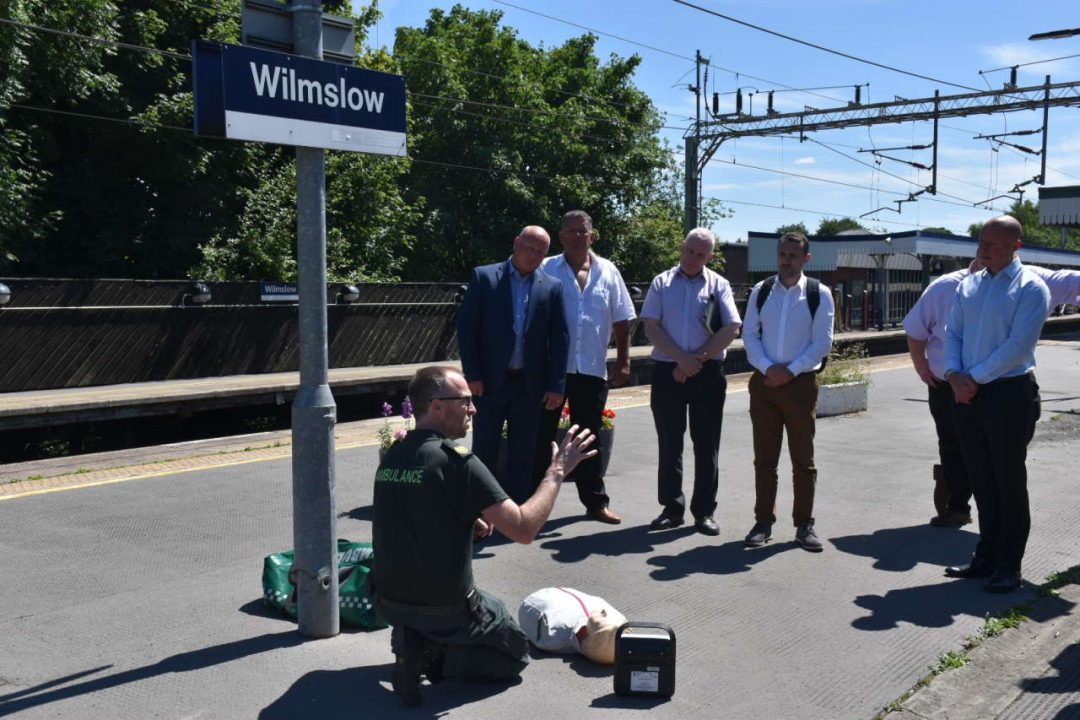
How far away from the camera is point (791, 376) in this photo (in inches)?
244

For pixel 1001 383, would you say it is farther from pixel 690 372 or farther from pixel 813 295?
pixel 690 372

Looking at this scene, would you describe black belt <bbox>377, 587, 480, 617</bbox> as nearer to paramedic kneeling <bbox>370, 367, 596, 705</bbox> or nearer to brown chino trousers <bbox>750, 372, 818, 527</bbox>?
paramedic kneeling <bbox>370, 367, 596, 705</bbox>

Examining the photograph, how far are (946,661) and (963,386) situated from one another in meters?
1.70

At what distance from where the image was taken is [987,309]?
5.44 m

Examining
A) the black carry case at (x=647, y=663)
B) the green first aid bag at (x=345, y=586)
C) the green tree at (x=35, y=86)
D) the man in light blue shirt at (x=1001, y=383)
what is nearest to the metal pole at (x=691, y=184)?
the green tree at (x=35, y=86)

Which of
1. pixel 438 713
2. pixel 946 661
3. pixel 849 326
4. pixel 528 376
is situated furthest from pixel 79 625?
pixel 849 326

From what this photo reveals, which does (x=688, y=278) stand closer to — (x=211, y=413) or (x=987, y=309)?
(x=987, y=309)

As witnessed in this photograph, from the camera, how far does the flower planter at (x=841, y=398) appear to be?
485 inches

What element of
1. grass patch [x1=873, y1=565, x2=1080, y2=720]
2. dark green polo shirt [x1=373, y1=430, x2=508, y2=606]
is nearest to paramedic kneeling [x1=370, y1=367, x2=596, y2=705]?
dark green polo shirt [x1=373, y1=430, x2=508, y2=606]

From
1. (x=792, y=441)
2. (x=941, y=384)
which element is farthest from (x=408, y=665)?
(x=941, y=384)

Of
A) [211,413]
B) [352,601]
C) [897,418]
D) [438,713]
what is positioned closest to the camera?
[438,713]

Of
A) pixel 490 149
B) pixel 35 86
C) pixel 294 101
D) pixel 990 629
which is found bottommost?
pixel 990 629

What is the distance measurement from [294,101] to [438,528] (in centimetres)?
191

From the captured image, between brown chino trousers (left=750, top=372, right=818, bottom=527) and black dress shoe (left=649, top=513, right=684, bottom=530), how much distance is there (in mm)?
579
